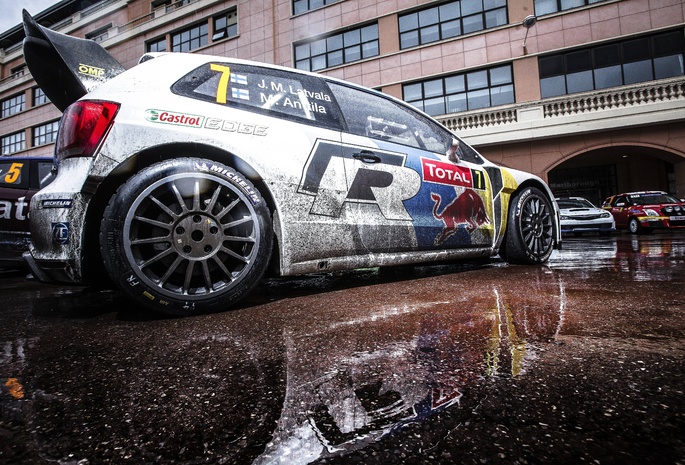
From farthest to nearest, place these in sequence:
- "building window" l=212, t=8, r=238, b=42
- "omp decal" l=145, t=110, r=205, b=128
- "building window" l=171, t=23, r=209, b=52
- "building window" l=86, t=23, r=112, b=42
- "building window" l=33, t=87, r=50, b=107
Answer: "building window" l=33, t=87, r=50, b=107, "building window" l=86, t=23, r=112, b=42, "building window" l=171, t=23, r=209, b=52, "building window" l=212, t=8, r=238, b=42, "omp decal" l=145, t=110, r=205, b=128

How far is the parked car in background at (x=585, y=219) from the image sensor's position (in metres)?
11.0

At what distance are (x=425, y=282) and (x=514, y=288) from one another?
62cm

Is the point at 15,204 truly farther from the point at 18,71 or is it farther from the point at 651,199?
the point at 18,71


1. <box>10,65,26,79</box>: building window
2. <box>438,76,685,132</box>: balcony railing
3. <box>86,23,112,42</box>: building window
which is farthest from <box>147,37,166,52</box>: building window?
<box>438,76,685,132</box>: balcony railing

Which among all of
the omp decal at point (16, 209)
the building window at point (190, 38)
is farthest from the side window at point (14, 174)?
the building window at point (190, 38)

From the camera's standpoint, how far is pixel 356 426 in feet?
2.31

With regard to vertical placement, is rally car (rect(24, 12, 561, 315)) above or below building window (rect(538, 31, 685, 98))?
below

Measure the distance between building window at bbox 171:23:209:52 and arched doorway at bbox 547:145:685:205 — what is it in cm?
2004

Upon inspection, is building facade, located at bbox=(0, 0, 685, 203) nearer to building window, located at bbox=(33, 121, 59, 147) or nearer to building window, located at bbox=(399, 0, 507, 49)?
building window, located at bbox=(399, 0, 507, 49)

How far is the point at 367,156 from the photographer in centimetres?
238

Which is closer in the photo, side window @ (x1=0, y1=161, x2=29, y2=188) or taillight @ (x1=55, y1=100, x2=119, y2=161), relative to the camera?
taillight @ (x1=55, y1=100, x2=119, y2=161)

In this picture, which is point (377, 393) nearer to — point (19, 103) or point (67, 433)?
point (67, 433)

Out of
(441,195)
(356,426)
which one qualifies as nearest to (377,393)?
(356,426)

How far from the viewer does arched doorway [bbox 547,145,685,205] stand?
17422mm
